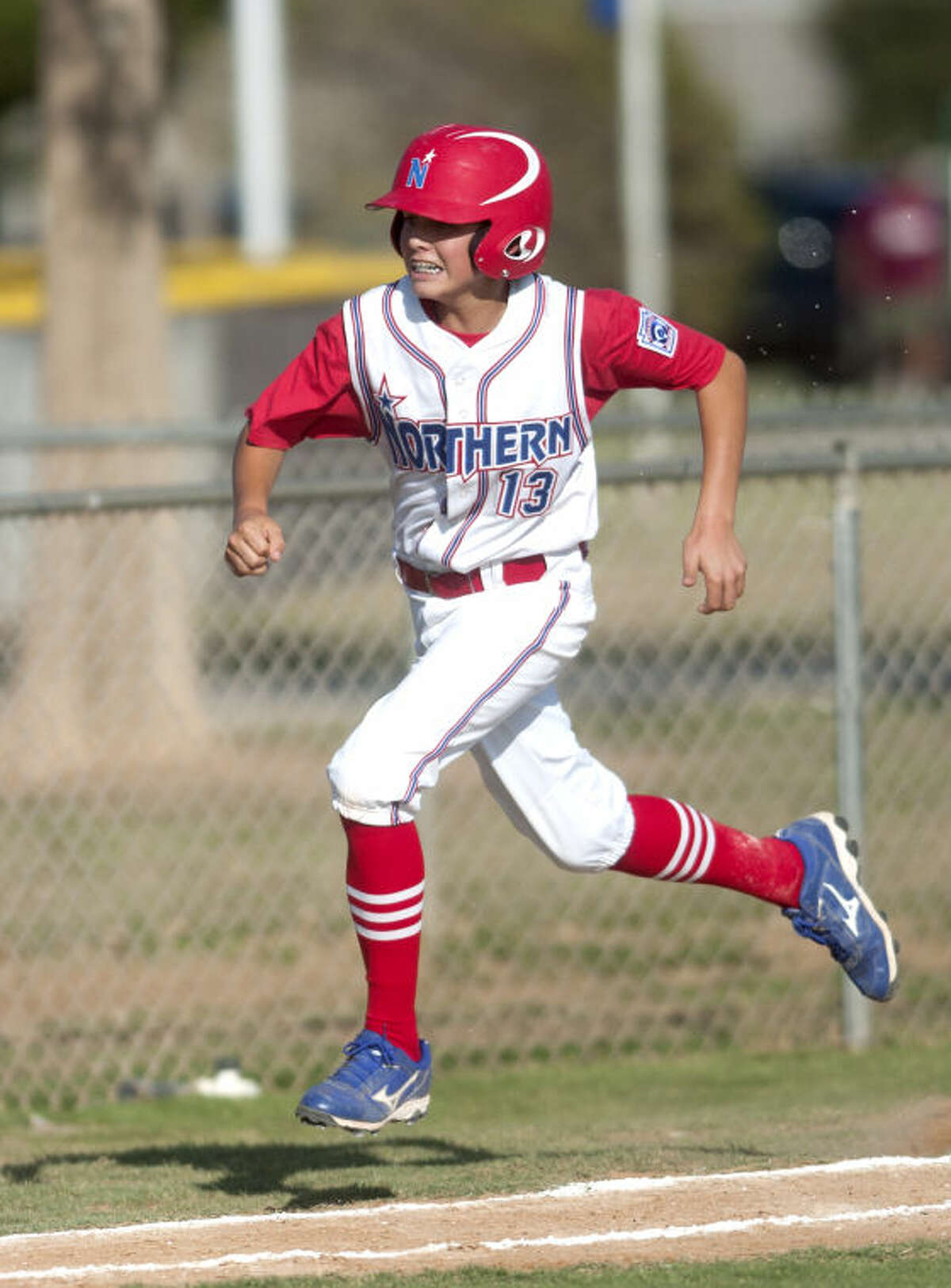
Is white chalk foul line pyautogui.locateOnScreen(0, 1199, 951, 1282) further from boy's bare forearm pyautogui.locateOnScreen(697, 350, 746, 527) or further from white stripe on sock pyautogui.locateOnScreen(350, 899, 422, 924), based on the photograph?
boy's bare forearm pyautogui.locateOnScreen(697, 350, 746, 527)

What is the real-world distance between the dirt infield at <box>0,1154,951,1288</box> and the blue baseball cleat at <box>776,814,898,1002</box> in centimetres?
59

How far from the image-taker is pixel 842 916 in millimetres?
5441

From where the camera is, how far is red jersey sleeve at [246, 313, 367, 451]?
491cm

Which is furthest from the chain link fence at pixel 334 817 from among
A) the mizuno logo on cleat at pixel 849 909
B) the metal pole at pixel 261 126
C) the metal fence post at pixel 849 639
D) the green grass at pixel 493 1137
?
the metal pole at pixel 261 126

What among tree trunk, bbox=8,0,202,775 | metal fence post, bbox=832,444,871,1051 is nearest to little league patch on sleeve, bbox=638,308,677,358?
metal fence post, bbox=832,444,871,1051

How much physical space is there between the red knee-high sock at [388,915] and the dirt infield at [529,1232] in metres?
0.38

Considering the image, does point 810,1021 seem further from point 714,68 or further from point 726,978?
point 714,68

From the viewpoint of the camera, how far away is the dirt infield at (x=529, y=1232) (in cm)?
435

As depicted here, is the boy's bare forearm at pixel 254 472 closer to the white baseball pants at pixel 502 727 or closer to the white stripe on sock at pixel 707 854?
the white baseball pants at pixel 502 727

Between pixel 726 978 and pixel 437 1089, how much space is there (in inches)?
52.0

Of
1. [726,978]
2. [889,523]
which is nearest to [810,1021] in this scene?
[726,978]

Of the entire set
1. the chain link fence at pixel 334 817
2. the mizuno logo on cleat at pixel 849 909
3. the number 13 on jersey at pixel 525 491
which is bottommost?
the chain link fence at pixel 334 817

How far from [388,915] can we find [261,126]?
15.1m

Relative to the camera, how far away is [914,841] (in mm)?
8781
